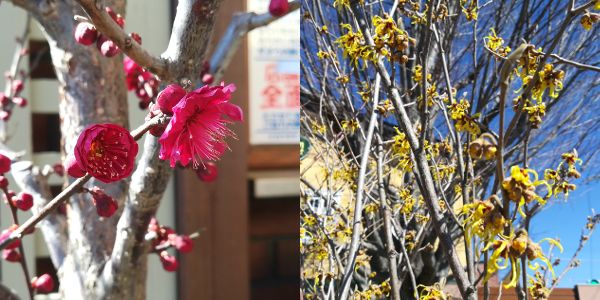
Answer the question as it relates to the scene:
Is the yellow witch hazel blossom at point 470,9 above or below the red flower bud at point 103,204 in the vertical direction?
above

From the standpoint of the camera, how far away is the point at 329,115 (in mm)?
858

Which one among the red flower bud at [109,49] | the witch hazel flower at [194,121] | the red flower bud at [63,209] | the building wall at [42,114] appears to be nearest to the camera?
the witch hazel flower at [194,121]

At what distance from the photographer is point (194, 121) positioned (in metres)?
0.41

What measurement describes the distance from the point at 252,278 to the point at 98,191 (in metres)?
0.73

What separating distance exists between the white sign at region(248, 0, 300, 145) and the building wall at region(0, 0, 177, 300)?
21 cm

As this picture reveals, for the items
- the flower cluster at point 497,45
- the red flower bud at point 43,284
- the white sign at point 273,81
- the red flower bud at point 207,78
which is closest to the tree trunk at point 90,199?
the red flower bud at point 43,284

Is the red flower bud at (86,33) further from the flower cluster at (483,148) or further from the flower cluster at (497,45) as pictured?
the flower cluster at (497,45)

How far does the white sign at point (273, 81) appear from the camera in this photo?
3.58ft

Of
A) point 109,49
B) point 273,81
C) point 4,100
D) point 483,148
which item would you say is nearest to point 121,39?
point 109,49

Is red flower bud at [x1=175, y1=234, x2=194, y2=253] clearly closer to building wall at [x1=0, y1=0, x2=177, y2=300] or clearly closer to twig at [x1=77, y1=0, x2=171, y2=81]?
twig at [x1=77, y1=0, x2=171, y2=81]

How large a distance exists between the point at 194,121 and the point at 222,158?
2.13 ft

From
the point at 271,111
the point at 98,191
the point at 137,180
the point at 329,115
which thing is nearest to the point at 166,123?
the point at 98,191

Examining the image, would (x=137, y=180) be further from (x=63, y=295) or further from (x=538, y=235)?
(x=538, y=235)

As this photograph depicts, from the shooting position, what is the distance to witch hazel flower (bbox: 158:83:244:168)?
370 millimetres
